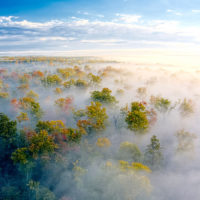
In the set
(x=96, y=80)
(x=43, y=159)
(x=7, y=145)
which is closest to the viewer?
(x=43, y=159)

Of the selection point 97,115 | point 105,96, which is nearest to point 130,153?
point 97,115

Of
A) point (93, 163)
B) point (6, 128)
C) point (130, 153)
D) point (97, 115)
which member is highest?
point (97, 115)

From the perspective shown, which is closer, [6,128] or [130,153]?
[130,153]

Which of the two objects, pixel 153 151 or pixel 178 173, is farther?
pixel 178 173

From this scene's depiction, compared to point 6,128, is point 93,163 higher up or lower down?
lower down

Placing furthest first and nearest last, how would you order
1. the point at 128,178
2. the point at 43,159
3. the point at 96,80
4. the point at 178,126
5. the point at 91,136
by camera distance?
the point at 96,80, the point at 178,126, the point at 91,136, the point at 43,159, the point at 128,178

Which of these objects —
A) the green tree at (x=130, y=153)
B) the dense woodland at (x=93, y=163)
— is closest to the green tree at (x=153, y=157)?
the dense woodland at (x=93, y=163)

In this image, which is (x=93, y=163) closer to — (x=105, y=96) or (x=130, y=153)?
(x=130, y=153)

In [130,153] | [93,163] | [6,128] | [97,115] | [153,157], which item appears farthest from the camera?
[97,115]

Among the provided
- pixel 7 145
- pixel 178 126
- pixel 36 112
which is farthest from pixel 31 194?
pixel 178 126

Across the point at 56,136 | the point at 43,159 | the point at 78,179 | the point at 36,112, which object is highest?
the point at 36,112

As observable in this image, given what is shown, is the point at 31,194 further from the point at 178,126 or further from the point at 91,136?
the point at 178,126
